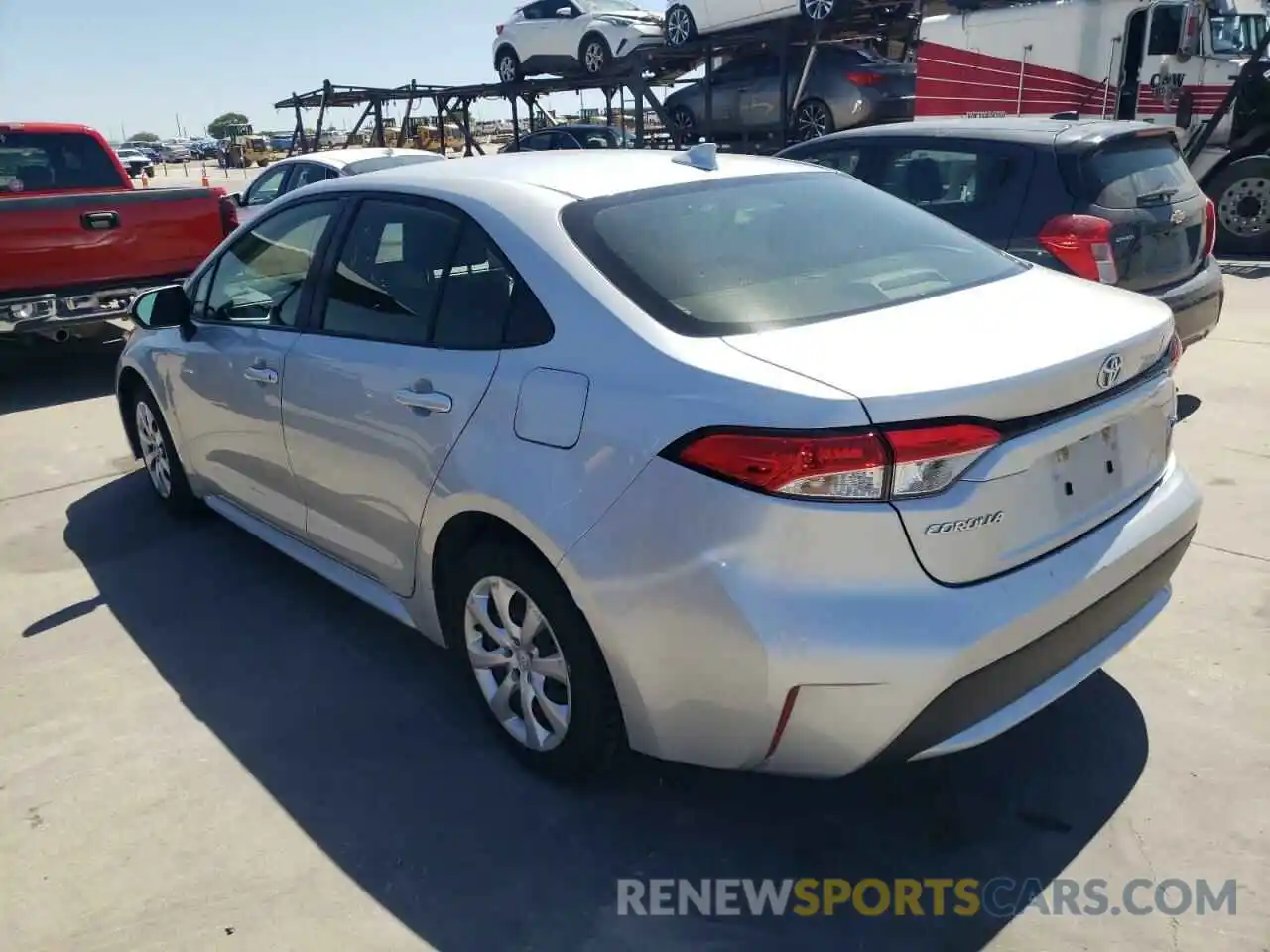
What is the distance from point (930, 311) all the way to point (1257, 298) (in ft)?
26.0

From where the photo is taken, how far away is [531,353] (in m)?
2.58

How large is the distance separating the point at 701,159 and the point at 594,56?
51.0 ft

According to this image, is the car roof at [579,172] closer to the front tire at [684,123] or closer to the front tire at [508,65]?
the front tire at [684,123]

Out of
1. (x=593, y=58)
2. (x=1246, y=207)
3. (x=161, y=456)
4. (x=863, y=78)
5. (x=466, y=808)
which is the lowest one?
(x=466, y=808)

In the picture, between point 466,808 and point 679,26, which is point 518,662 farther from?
point 679,26

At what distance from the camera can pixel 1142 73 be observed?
39.0ft

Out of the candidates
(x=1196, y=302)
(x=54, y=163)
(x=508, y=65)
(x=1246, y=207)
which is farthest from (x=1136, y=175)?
(x=508, y=65)

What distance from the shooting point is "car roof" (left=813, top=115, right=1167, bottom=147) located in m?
5.27

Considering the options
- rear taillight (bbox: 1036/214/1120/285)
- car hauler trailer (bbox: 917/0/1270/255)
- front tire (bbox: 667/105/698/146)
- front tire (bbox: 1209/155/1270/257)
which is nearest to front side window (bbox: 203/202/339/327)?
rear taillight (bbox: 1036/214/1120/285)

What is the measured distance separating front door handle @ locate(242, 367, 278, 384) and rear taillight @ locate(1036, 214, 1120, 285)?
12.3 ft

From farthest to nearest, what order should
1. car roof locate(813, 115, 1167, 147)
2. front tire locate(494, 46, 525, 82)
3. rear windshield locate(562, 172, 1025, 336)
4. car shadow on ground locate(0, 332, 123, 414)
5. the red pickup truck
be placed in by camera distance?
front tire locate(494, 46, 525, 82) < car shadow on ground locate(0, 332, 123, 414) < the red pickup truck < car roof locate(813, 115, 1167, 147) < rear windshield locate(562, 172, 1025, 336)

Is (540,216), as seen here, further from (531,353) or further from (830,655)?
(830,655)

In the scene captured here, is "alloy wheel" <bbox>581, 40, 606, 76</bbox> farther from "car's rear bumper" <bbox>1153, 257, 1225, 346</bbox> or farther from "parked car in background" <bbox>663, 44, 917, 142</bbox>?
"car's rear bumper" <bbox>1153, 257, 1225, 346</bbox>

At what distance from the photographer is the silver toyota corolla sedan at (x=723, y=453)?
6.80 ft
